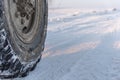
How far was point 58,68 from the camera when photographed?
13.4 ft

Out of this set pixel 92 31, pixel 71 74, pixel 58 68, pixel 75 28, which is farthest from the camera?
pixel 75 28

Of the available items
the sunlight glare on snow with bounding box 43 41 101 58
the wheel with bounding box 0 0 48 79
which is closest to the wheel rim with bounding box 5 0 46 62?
the wheel with bounding box 0 0 48 79

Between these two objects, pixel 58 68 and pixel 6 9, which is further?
pixel 58 68

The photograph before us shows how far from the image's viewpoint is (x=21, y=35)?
3.54m

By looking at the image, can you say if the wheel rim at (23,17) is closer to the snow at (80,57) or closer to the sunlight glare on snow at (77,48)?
the snow at (80,57)

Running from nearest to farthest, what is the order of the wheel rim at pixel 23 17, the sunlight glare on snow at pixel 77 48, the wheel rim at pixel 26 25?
1. the wheel rim at pixel 26 25
2. the wheel rim at pixel 23 17
3. the sunlight glare on snow at pixel 77 48

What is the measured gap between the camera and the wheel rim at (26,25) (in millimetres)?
3305

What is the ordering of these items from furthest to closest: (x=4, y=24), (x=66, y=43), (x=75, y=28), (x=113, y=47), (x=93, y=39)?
(x=75, y=28), (x=93, y=39), (x=66, y=43), (x=113, y=47), (x=4, y=24)

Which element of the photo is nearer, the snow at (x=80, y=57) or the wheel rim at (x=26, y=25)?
the wheel rim at (x=26, y=25)

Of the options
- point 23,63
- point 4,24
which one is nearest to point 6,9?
point 4,24

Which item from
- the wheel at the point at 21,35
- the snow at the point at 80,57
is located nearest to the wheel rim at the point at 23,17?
the wheel at the point at 21,35

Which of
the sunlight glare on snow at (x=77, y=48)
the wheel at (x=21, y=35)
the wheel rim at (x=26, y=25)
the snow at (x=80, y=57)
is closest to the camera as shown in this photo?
the wheel at (x=21, y=35)

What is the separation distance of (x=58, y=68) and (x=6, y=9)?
1221 mm

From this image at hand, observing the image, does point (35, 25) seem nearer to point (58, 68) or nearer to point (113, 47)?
point (58, 68)
